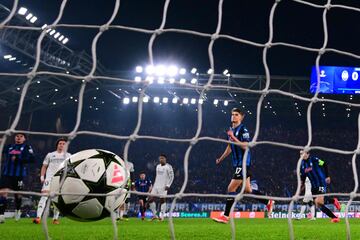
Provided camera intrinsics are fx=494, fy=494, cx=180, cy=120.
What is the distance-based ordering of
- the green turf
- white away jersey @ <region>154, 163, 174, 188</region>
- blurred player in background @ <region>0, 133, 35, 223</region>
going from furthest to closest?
white away jersey @ <region>154, 163, 174, 188</region> < blurred player in background @ <region>0, 133, 35, 223</region> < the green turf

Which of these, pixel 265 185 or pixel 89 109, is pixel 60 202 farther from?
pixel 89 109

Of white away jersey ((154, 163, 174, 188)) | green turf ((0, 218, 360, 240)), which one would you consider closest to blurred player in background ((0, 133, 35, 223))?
green turf ((0, 218, 360, 240))

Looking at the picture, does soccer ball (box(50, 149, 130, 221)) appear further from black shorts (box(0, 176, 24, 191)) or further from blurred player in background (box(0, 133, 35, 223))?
black shorts (box(0, 176, 24, 191))

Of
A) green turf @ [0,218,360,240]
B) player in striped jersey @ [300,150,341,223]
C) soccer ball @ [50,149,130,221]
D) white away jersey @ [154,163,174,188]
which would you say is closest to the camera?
soccer ball @ [50,149,130,221]

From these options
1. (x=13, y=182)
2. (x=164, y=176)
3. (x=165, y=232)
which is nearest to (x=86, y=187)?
(x=165, y=232)

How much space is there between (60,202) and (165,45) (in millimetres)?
24959

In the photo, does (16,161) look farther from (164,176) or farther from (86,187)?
(86,187)

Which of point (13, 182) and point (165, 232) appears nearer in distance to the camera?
point (165, 232)

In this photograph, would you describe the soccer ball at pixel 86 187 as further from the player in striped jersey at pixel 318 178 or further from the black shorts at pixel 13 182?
the player in striped jersey at pixel 318 178

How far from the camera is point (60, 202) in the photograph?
351cm

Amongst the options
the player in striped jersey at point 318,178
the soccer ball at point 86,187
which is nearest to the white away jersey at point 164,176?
the player in striped jersey at point 318,178

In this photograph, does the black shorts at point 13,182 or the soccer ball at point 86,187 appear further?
the black shorts at point 13,182

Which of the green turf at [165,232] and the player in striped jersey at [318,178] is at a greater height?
the player in striped jersey at [318,178]

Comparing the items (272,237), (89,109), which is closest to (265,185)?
(89,109)
